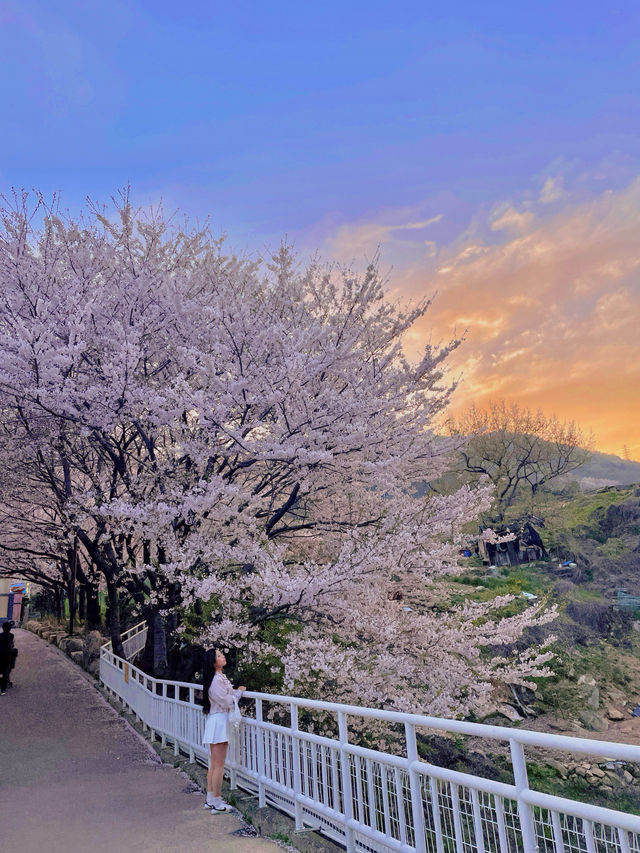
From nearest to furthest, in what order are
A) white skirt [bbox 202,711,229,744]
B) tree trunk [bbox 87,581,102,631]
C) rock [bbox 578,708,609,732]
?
white skirt [bbox 202,711,229,744], rock [bbox 578,708,609,732], tree trunk [bbox 87,581,102,631]

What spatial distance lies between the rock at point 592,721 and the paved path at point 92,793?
49.6 ft

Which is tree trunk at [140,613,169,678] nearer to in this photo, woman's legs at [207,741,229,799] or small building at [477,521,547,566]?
woman's legs at [207,741,229,799]

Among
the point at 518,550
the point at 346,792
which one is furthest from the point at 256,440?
the point at 518,550

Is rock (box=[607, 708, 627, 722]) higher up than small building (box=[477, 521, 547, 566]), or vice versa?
small building (box=[477, 521, 547, 566])

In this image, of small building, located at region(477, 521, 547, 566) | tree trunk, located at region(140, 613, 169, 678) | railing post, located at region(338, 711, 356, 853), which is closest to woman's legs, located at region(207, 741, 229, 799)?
railing post, located at region(338, 711, 356, 853)

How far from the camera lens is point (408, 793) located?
451 cm

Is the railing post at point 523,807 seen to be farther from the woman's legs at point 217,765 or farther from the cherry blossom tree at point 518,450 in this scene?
the cherry blossom tree at point 518,450

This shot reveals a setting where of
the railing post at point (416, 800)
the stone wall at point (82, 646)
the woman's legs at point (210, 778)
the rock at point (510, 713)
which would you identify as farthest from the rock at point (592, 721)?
the railing post at point (416, 800)

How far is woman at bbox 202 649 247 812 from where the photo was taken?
20.4 ft

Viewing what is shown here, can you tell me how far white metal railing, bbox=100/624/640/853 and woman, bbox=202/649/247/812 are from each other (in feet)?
0.99

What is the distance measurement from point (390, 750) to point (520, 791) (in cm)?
924

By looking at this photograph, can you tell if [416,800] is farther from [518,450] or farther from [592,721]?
[518,450]

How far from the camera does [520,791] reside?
9.21 ft

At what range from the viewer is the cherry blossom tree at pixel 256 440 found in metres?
9.78
